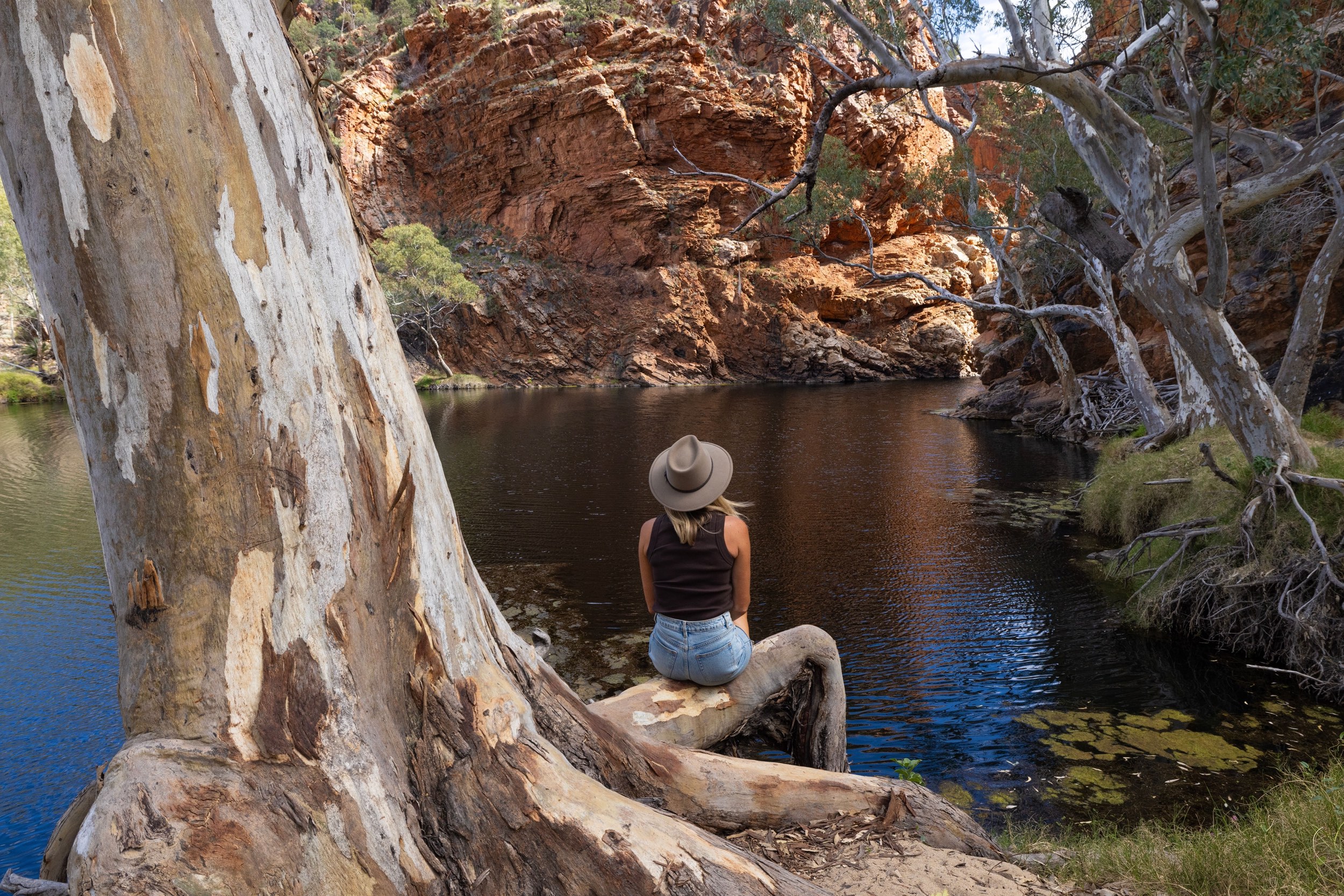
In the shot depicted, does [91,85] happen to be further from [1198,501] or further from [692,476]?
[1198,501]

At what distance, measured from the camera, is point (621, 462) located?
17.1 m

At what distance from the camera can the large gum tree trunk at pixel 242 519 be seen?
1.88 meters

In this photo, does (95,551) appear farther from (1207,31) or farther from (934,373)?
(934,373)

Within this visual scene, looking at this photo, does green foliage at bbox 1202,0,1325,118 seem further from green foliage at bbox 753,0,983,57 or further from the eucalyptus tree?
green foliage at bbox 753,0,983,57

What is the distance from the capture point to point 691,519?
10.8 feet

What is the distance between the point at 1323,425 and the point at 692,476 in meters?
11.4

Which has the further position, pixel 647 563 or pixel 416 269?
pixel 416 269

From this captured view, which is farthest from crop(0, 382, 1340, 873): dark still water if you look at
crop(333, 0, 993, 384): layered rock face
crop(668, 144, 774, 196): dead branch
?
crop(333, 0, 993, 384): layered rock face

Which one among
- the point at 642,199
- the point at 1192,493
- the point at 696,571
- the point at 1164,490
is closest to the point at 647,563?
the point at 696,571

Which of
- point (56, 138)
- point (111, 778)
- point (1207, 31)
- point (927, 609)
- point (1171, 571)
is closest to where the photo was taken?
point (111, 778)

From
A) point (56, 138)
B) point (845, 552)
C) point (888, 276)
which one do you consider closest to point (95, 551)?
point (845, 552)

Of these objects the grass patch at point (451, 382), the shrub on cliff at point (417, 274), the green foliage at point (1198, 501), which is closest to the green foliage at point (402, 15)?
the shrub on cliff at point (417, 274)

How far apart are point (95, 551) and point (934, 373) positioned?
134 feet

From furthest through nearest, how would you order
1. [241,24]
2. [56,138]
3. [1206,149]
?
[1206,149] → [241,24] → [56,138]
